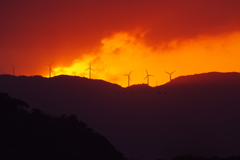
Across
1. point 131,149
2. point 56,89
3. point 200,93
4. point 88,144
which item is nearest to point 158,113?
point 200,93

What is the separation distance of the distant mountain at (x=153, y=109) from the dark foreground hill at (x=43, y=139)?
48875 millimetres

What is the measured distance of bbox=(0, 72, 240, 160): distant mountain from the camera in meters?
105

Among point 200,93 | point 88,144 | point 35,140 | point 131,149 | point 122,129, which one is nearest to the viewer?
point 35,140

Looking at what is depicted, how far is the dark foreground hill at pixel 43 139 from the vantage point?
1553 inches

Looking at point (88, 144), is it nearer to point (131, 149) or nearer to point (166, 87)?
point (131, 149)

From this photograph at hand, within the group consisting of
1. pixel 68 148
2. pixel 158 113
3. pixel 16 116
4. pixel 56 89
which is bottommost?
pixel 68 148

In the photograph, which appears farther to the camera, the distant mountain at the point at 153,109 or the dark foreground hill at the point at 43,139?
the distant mountain at the point at 153,109

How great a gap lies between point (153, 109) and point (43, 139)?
91059mm

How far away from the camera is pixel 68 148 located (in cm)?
4316

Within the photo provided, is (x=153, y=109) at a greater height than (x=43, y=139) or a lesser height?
greater

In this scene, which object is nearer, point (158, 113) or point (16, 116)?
point (16, 116)

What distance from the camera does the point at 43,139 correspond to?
1665 inches

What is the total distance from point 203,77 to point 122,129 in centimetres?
5060

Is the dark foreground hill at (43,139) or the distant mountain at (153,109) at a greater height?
the distant mountain at (153,109)
